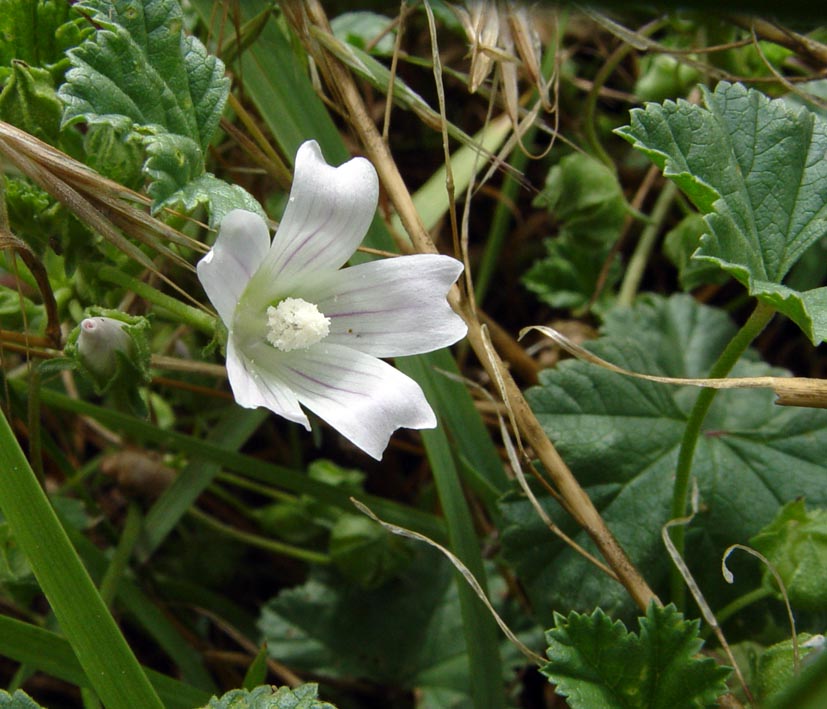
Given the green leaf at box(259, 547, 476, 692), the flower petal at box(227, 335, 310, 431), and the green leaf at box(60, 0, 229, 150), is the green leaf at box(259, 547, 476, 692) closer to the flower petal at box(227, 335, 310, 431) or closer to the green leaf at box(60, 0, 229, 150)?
the flower petal at box(227, 335, 310, 431)

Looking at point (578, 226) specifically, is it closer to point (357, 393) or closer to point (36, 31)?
point (357, 393)

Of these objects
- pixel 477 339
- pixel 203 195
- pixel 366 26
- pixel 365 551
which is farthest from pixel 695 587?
pixel 366 26

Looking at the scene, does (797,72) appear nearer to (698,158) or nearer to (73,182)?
(698,158)

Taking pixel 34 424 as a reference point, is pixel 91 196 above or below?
above

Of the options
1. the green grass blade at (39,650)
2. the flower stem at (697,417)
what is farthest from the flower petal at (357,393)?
the green grass blade at (39,650)

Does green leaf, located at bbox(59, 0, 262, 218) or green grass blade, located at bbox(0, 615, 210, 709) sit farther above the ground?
green leaf, located at bbox(59, 0, 262, 218)

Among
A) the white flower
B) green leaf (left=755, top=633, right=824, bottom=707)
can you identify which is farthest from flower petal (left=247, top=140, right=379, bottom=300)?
green leaf (left=755, top=633, right=824, bottom=707)
